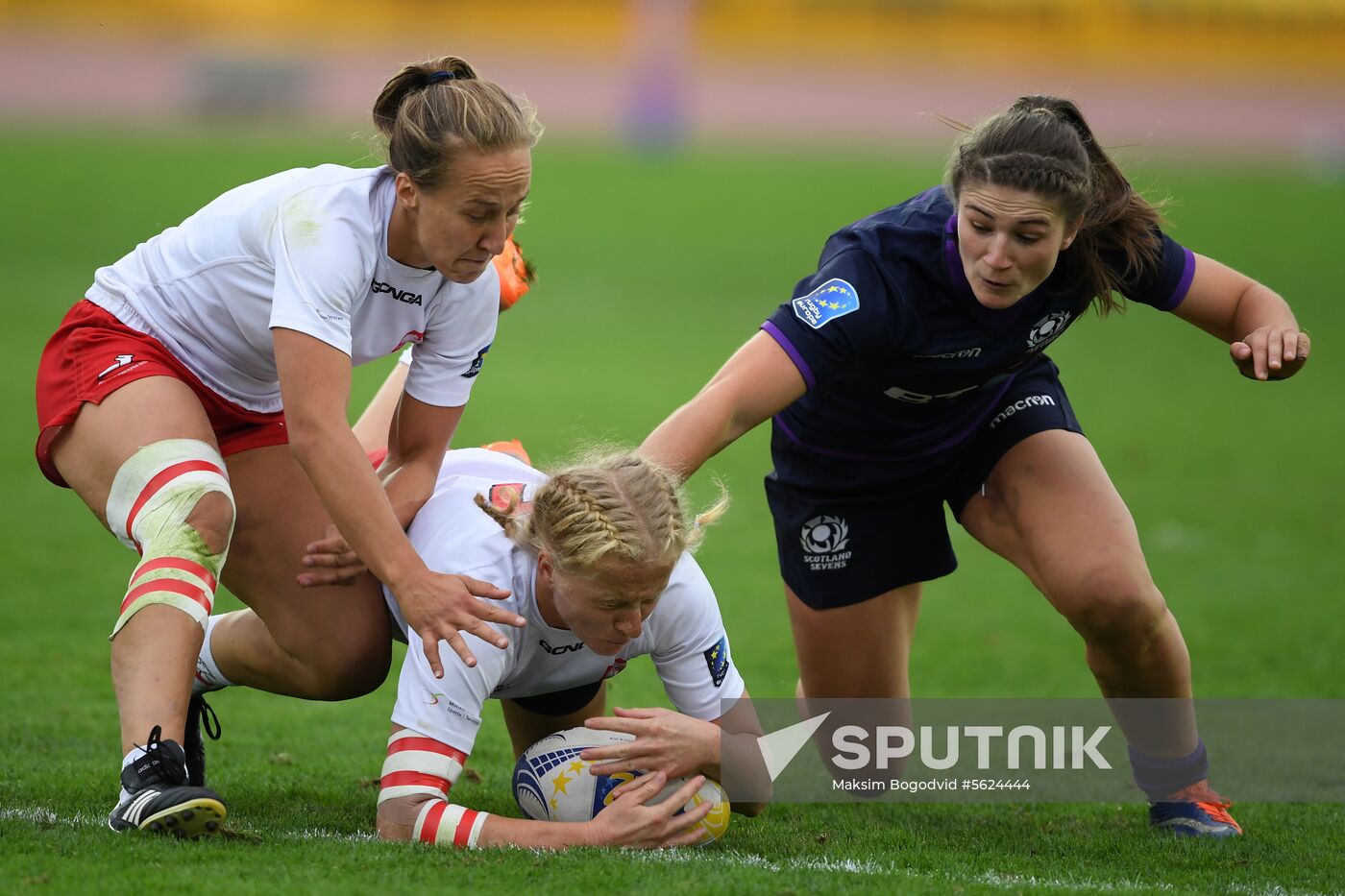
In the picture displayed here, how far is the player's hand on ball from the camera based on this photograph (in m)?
4.25

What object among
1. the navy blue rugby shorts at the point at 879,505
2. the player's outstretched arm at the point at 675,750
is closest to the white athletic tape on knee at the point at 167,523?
the player's outstretched arm at the point at 675,750

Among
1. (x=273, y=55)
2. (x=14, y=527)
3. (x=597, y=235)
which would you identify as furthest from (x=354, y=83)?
(x=14, y=527)

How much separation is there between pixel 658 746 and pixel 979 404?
5.34 feet

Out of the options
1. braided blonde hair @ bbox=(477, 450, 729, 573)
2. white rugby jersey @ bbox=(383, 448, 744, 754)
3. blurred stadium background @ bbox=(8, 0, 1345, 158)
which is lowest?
white rugby jersey @ bbox=(383, 448, 744, 754)

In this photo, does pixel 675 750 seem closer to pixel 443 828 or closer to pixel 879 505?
pixel 443 828

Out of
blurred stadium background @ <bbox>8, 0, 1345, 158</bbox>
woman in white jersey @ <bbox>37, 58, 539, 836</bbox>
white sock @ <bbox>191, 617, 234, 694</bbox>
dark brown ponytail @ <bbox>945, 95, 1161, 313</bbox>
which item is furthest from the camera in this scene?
blurred stadium background @ <bbox>8, 0, 1345, 158</bbox>

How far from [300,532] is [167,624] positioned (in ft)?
2.60

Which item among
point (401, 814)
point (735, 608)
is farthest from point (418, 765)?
point (735, 608)

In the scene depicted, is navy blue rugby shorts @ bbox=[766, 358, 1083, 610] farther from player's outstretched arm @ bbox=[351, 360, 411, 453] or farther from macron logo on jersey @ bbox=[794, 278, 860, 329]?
player's outstretched arm @ bbox=[351, 360, 411, 453]

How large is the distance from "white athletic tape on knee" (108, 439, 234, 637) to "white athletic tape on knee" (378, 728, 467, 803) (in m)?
0.64

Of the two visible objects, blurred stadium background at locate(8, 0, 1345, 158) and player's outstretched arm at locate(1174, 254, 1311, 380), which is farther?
blurred stadium background at locate(8, 0, 1345, 158)

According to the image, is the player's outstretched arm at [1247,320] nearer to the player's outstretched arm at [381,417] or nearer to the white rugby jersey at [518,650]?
the white rugby jersey at [518,650]

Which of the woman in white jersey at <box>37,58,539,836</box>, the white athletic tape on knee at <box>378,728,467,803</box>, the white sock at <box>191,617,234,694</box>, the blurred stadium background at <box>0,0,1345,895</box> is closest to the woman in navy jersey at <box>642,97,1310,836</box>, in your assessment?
the blurred stadium background at <box>0,0,1345,895</box>

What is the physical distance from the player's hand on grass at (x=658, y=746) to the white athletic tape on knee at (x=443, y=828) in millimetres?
368
